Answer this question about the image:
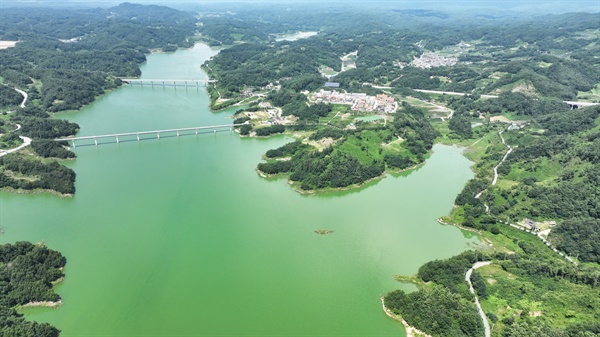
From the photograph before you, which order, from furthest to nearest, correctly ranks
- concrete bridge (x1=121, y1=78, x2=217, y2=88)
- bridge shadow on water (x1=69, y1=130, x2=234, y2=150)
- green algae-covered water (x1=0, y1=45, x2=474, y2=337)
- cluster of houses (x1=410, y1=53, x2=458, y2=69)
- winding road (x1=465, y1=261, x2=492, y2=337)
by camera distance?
cluster of houses (x1=410, y1=53, x2=458, y2=69)
concrete bridge (x1=121, y1=78, x2=217, y2=88)
bridge shadow on water (x1=69, y1=130, x2=234, y2=150)
green algae-covered water (x1=0, y1=45, x2=474, y2=337)
winding road (x1=465, y1=261, x2=492, y2=337)

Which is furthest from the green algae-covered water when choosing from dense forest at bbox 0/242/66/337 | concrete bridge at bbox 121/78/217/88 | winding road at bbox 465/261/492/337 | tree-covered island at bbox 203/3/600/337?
concrete bridge at bbox 121/78/217/88

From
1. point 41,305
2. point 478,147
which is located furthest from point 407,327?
point 478,147

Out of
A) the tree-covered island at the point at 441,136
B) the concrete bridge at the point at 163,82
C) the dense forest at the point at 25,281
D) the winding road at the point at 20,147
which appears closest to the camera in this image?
the dense forest at the point at 25,281

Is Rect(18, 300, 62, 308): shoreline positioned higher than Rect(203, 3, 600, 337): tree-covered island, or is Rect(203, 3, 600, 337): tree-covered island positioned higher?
Rect(203, 3, 600, 337): tree-covered island

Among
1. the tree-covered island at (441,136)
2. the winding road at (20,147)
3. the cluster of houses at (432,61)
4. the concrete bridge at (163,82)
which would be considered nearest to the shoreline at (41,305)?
the tree-covered island at (441,136)

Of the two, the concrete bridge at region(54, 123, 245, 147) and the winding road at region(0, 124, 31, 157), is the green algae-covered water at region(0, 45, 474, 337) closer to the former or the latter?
the concrete bridge at region(54, 123, 245, 147)

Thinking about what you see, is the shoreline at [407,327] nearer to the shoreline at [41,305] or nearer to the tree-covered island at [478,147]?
the tree-covered island at [478,147]

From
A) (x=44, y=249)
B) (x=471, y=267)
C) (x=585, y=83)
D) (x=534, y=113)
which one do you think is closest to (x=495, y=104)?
(x=534, y=113)
